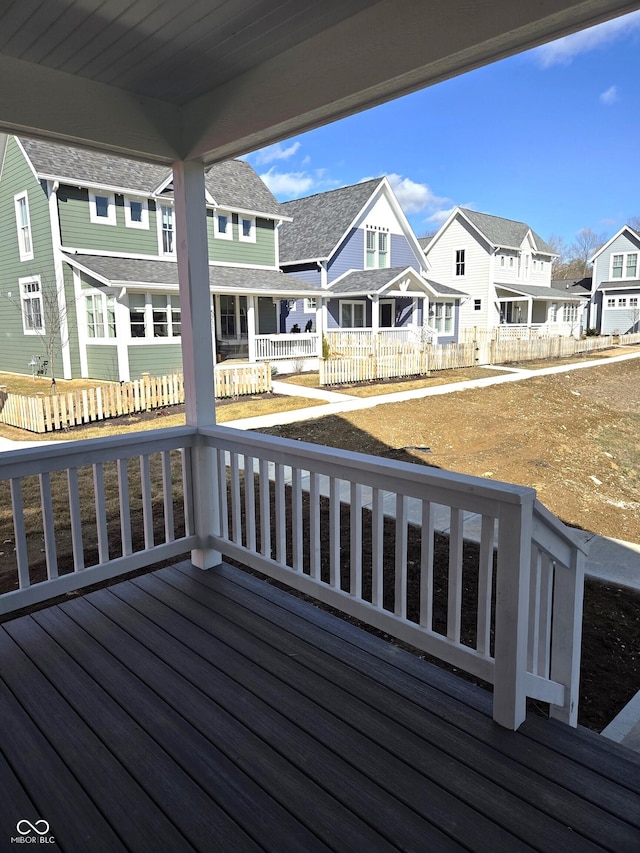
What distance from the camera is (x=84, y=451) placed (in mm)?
2514

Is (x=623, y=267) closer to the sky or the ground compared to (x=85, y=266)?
→ closer to the ground

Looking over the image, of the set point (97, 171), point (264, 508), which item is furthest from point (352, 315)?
point (264, 508)

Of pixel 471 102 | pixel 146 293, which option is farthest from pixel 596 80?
pixel 146 293

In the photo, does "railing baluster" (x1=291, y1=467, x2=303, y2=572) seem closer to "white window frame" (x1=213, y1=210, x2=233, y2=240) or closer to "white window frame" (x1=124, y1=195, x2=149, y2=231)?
"white window frame" (x1=124, y1=195, x2=149, y2=231)

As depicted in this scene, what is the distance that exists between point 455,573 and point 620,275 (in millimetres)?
7481

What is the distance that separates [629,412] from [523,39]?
8924mm

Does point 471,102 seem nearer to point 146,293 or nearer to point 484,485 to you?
point 484,485

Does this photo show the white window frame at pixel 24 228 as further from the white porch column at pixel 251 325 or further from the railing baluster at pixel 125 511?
the railing baluster at pixel 125 511

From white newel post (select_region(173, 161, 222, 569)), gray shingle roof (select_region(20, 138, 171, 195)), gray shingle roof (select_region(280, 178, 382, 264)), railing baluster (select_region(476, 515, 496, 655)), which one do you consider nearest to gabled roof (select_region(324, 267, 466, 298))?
gray shingle roof (select_region(280, 178, 382, 264))

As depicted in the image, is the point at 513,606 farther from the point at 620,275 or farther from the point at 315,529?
the point at 620,275

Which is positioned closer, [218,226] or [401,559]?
[401,559]

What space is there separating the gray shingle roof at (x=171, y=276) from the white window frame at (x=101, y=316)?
0.60 m

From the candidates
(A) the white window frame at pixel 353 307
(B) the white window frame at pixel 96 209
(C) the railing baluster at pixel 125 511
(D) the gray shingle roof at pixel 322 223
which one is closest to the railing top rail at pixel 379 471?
(C) the railing baluster at pixel 125 511

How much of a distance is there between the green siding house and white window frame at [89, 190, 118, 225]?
2 centimetres
